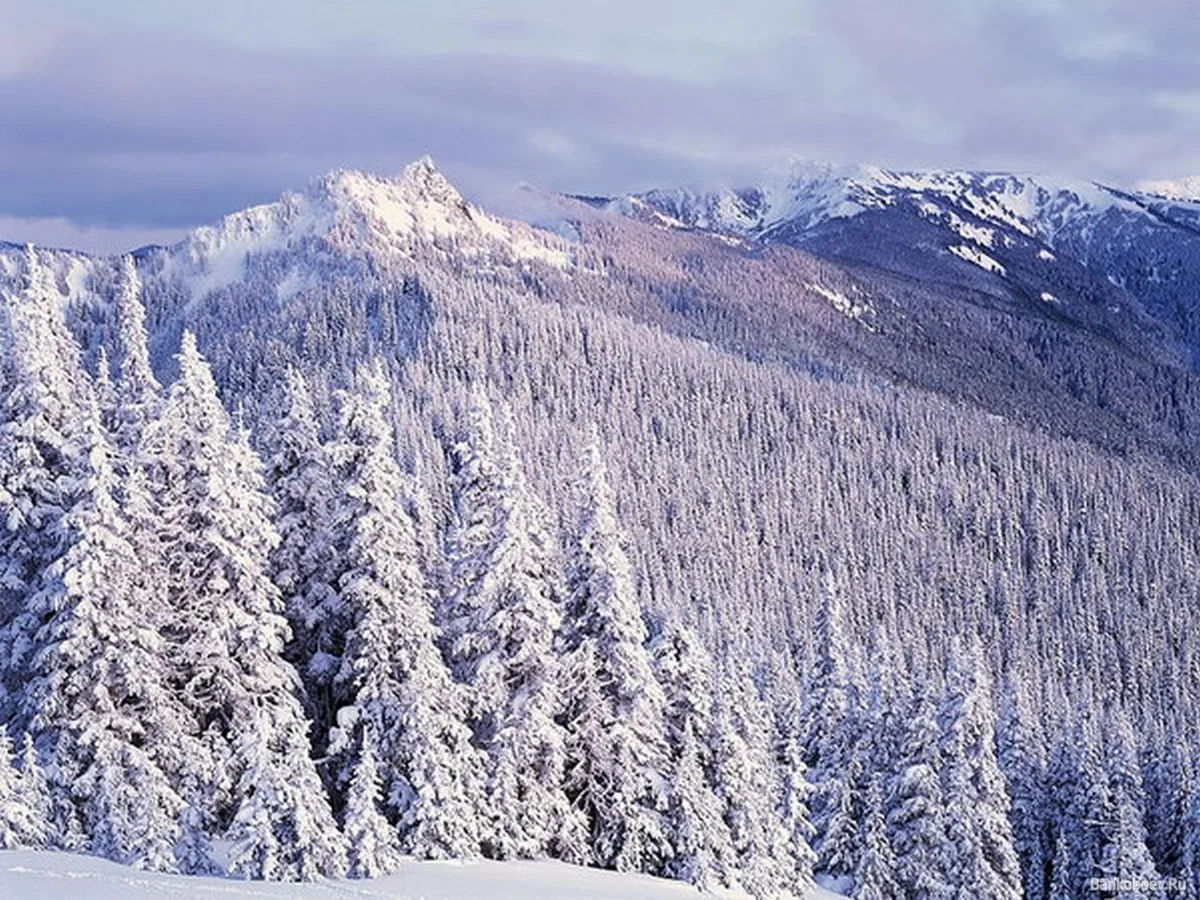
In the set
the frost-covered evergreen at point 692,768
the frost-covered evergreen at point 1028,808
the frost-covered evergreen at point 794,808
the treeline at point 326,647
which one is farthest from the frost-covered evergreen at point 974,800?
the frost-covered evergreen at point 1028,808

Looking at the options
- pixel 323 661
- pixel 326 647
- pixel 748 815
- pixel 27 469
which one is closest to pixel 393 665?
pixel 323 661

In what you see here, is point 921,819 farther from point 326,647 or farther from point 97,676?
point 97,676

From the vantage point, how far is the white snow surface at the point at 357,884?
15.5 metres

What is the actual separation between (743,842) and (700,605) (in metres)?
112

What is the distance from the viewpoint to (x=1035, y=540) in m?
199

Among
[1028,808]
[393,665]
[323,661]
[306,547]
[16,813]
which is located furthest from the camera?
[1028,808]

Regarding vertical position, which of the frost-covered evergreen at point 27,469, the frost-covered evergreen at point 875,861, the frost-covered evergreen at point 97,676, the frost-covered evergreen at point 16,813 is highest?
the frost-covered evergreen at point 27,469

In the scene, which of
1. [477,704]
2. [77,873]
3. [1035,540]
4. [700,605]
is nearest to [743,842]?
[477,704]

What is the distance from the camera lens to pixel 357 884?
65.0 ft

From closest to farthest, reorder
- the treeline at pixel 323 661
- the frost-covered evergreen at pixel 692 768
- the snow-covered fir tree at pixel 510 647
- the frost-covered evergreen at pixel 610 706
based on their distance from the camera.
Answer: the treeline at pixel 323 661 < the snow-covered fir tree at pixel 510 647 < the frost-covered evergreen at pixel 692 768 < the frost-covered evergreen at pixel 610 706

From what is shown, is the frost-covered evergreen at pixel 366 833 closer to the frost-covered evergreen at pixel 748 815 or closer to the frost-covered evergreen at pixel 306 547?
the frost-covered evergreen at pixel 306 547

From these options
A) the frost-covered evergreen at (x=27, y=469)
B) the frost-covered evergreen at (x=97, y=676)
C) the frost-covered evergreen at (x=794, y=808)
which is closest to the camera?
the frost-covered evergreen at (x=97, y=676)

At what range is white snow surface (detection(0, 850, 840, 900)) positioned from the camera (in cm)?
1553

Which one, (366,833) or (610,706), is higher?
(610,706)
